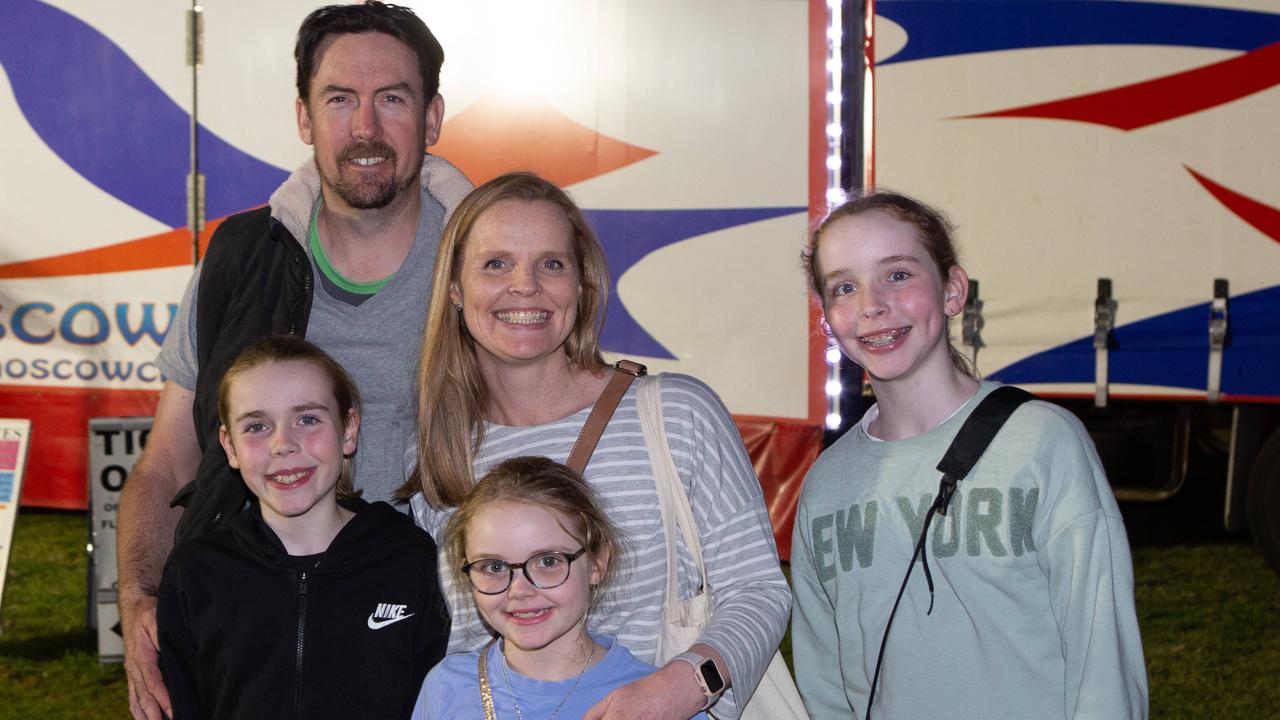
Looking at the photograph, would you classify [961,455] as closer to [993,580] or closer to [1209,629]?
[993,580]

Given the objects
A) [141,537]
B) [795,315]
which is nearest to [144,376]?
[795,315]

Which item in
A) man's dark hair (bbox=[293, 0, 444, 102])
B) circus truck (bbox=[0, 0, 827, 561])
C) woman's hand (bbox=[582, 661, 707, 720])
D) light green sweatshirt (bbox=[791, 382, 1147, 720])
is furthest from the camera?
circus truck (bbox=[0, 0, 827, 561])

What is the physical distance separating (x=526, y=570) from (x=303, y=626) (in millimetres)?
542

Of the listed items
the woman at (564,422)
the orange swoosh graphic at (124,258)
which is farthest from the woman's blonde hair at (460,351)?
the orange swoosh graphic at (124,258)

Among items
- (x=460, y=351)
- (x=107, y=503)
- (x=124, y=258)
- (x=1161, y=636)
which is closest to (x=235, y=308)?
(x=460, y=351)

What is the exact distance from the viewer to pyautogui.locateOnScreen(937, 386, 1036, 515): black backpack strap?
2076 millimetres

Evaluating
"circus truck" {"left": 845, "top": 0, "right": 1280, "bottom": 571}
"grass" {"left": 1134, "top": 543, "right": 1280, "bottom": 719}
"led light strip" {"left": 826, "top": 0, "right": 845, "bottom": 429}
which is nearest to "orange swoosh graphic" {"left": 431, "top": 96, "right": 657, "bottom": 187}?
"led light strip" {"left": 826, "top": 0, "right": 845, "bottom": 429}

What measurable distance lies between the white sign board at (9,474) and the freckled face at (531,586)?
12.0 feet

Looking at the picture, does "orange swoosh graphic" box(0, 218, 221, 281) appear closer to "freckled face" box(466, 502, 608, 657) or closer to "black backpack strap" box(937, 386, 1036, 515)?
"freckled face" box(466, 502, 608, 657)

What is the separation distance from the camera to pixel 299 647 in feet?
7.43

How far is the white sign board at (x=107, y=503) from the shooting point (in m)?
4.86

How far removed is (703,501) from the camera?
2125 millimetres

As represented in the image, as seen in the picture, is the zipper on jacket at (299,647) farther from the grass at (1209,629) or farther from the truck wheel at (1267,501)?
the truck wheel at (1267,501)

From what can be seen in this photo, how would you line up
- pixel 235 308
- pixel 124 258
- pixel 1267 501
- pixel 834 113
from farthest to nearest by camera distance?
pixel 124 258 < pixel 1267 501 < pixel 834 113 < pixel 235 308
